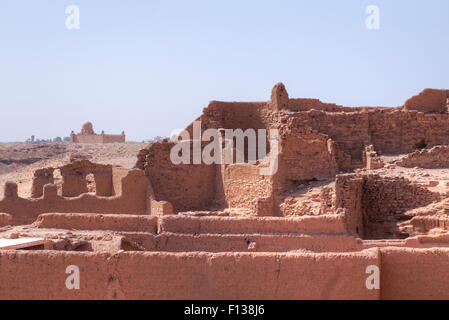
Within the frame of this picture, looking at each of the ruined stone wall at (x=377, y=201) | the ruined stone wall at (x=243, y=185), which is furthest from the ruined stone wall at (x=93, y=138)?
the ruined stone wall at (x=377, y=201)

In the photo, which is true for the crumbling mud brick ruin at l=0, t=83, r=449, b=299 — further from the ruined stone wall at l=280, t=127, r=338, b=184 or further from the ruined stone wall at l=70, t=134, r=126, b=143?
the ruined stone wall at l=70, t=134, r=126, b=143

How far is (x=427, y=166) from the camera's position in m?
16.1

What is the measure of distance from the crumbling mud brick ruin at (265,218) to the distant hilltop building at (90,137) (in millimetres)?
30777

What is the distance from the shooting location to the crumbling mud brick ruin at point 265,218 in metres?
6.80

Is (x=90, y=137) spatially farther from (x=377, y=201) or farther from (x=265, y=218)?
(x=265, y=218)

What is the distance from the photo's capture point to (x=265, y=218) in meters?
9.27

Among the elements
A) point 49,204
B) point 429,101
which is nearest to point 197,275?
point 49,204

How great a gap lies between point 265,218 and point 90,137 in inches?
1672

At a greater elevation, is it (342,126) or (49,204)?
(342,126)

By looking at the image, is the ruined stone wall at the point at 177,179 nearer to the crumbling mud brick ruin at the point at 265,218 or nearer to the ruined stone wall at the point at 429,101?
the crumbling mud brick ruin at the point at 265,218

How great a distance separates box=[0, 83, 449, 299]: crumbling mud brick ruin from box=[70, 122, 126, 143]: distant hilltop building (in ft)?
101

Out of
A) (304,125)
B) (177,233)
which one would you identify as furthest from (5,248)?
(304,125)

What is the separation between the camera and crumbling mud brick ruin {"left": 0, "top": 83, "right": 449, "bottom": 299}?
6.80 meters
